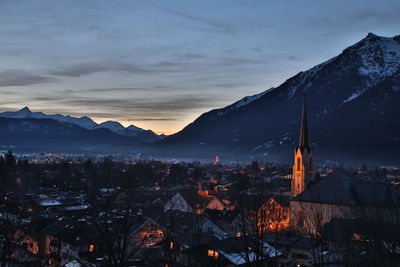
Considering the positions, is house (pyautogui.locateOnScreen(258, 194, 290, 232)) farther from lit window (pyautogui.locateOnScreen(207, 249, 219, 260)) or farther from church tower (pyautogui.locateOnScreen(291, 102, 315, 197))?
lit window (pyautogui.locateOnScreen(207, 249, 219, 260))

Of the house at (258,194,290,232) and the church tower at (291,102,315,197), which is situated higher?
the church tower at (291,102,315,197)

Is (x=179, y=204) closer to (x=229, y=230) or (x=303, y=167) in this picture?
(x=229, y=230)

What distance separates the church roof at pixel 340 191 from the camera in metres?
43.4

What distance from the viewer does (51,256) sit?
39.2 meters

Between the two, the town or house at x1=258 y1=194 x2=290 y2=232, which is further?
house at x1=258 y1=194 x2=290 y2=232

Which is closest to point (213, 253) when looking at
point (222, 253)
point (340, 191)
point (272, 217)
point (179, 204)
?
point (222, 253)

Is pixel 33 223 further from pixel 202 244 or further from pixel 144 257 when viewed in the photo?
pixel 202 244

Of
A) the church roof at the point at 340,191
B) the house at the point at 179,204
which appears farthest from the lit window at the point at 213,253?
the house at the point at 179,204

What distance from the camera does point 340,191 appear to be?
46.6m

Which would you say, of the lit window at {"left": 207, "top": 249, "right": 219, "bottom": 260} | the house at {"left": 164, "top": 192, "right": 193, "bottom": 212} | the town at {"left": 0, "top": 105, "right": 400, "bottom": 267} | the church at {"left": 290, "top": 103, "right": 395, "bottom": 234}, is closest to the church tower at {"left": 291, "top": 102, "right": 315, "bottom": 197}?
the church at {"left": 290, "top": 103, "right": 395, "bottom": 234}

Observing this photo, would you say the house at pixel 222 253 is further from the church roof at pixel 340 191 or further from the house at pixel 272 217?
the church roof at pixel 340 191

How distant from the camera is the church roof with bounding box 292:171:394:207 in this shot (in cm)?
4341

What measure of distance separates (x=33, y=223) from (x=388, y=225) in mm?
32360

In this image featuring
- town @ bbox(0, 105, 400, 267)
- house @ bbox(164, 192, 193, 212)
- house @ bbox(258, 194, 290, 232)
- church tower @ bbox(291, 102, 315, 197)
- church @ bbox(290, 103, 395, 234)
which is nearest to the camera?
town @ bbox(0, 105, 400, 267)
